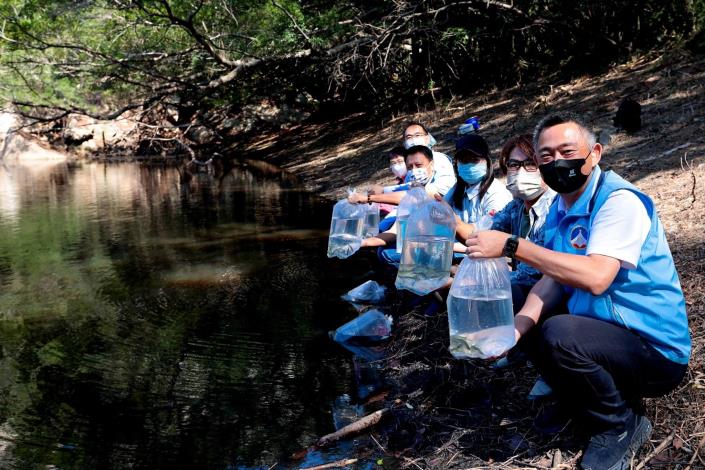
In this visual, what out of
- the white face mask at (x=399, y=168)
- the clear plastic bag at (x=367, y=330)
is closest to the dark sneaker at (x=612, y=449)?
the clear plastic bag at (x=367, y=330)

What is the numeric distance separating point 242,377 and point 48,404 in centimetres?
127

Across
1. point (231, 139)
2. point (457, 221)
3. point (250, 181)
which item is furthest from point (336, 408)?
point (231, 139)

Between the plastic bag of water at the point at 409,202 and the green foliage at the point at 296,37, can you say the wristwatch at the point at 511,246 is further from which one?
the green foliage at the point at 296,37

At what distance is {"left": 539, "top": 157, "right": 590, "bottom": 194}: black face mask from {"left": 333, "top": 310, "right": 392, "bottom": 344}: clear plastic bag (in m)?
2.74

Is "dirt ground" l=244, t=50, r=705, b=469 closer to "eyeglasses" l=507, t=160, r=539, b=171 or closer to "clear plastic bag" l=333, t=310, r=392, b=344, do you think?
"clear plastic bag" l=333, t=310, r=392, b=344

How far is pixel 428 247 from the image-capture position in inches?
169

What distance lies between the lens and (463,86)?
18.9m

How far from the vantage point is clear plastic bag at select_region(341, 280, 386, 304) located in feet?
21.4

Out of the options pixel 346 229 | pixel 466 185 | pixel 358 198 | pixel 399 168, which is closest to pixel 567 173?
pixel 466 185

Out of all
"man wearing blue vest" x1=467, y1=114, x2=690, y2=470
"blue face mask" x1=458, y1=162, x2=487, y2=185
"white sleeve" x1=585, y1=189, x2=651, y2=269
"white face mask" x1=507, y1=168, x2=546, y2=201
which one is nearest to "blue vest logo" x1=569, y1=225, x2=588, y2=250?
"man wearing blue vest" x1=467, y1=114, x2=690, y2=470

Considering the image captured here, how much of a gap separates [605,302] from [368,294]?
3837 mm

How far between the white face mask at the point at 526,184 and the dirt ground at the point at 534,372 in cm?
104

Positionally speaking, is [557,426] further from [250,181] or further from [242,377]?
[250,181]

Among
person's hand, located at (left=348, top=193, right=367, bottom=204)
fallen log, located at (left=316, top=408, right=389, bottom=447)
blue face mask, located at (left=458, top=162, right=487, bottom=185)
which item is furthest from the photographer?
person's hand, located at (left=348, top=193, right=367, bottom=204)
